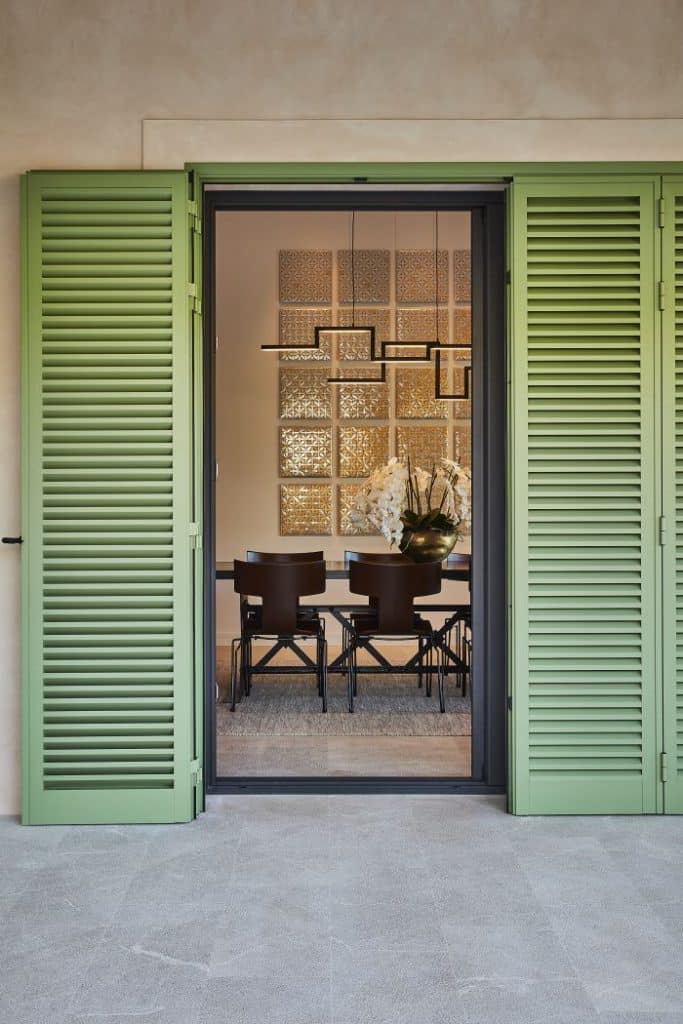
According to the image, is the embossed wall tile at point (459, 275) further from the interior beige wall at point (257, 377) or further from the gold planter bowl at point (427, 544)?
the gold planter bowl at point (427, 544)

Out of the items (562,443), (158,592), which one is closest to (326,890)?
(158,592)

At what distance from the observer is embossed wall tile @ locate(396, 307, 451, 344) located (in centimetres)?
736

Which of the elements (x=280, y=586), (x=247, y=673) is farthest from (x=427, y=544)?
(x=247, y=673)

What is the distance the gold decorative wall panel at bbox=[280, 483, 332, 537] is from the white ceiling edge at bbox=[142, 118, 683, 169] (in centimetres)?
423

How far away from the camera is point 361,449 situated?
7.36m

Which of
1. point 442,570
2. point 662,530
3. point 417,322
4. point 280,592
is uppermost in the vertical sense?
point 417,322

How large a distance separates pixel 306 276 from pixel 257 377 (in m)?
0.96

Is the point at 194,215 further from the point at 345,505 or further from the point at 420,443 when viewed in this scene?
the point at 420,443

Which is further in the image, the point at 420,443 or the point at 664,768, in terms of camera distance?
the point at 420,443

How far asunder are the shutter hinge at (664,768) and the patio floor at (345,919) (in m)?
0.16

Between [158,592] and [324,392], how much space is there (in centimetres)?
438

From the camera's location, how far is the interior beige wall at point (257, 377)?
7344 millimetres

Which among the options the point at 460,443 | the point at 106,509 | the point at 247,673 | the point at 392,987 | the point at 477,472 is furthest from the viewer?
the point at 460,443

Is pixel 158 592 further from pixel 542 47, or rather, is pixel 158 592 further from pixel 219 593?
pixel 219 593
